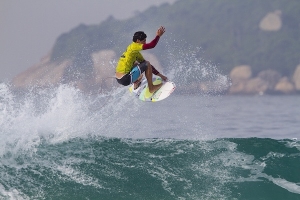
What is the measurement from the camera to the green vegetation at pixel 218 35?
117188 millimetres

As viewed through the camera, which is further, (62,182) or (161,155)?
(161,155)

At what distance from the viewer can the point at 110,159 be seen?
11648mm

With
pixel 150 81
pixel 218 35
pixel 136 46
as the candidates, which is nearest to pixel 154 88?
pixel 150 81

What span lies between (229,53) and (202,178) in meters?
109

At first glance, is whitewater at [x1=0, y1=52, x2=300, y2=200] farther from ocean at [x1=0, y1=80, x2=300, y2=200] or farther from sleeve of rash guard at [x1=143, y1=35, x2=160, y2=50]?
sleeve of rash guard at [x1=143, y1=35, x2=160, y2=50]

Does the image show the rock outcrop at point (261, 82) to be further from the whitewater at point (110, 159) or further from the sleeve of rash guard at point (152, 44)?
the sleeve of rash guard at point (152, 44)

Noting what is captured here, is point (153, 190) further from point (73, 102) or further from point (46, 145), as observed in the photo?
point (73, 102)

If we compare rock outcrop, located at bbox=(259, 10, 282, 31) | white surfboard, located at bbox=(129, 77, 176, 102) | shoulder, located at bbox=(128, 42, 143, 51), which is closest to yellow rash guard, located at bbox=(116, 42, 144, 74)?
shoulder, located at bbox=(128, 42, 143, 51)

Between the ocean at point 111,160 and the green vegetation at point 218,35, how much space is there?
97722 mm

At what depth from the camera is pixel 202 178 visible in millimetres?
10875

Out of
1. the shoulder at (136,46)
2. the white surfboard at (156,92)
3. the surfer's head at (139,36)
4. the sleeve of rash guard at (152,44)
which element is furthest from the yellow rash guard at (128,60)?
the white surfboard at (156,92)

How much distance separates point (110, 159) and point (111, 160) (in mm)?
56

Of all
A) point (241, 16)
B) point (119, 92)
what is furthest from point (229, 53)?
point (119, 92)

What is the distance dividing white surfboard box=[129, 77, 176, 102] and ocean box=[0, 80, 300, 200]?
1.23 m
